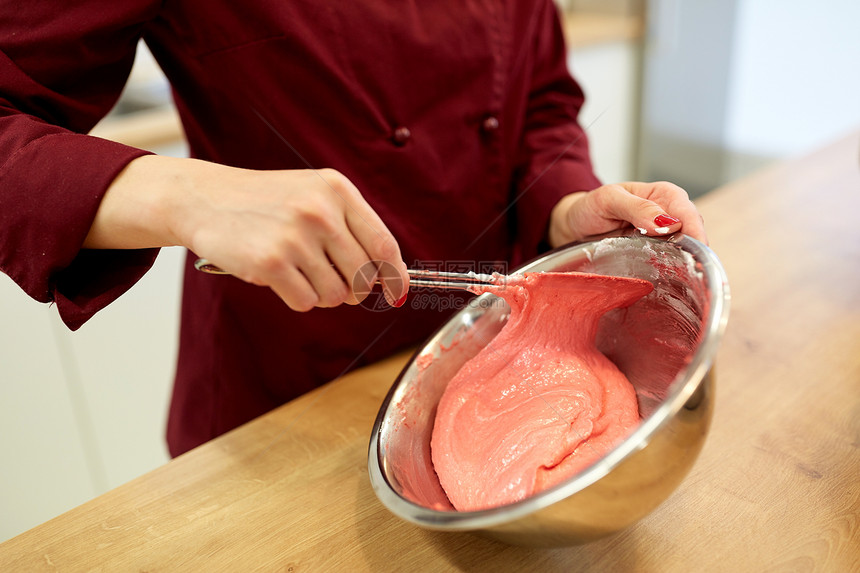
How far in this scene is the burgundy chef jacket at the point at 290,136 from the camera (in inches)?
21.5

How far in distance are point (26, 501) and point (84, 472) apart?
0.12m

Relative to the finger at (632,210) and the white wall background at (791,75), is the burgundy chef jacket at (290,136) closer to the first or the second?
the finger at (632,210)

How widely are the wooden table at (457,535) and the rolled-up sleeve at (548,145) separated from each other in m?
0.24

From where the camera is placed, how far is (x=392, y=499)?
49 centimetres

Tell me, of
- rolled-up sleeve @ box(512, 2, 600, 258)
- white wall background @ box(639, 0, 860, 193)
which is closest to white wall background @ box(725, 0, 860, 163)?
white wall background @ box(639, 0, 860, 193)

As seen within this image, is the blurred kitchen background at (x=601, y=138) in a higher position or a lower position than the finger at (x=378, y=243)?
lower

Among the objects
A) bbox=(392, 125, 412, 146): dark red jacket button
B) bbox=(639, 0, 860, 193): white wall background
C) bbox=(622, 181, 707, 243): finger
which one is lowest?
bbox=(639, 0, 860, 193): white wall background

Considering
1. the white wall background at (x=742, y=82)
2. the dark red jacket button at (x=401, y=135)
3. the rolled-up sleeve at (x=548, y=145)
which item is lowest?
the white wall background at (x=742, y=82)

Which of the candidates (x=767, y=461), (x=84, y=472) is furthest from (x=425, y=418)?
(x=84, y=472)

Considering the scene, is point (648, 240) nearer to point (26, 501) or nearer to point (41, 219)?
point (41, 219)

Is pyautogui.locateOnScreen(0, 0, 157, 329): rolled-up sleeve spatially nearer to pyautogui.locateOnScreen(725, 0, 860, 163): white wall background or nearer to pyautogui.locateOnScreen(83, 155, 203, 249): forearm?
pyautogui.locateOnScreen(83, 155, 203, 249): forearm

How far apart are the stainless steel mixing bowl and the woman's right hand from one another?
147 millimetres

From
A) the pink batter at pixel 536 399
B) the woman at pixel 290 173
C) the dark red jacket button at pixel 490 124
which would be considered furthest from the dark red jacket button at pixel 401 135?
the pink batter at pixel 536 399

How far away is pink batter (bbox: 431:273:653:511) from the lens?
1.89 ft
